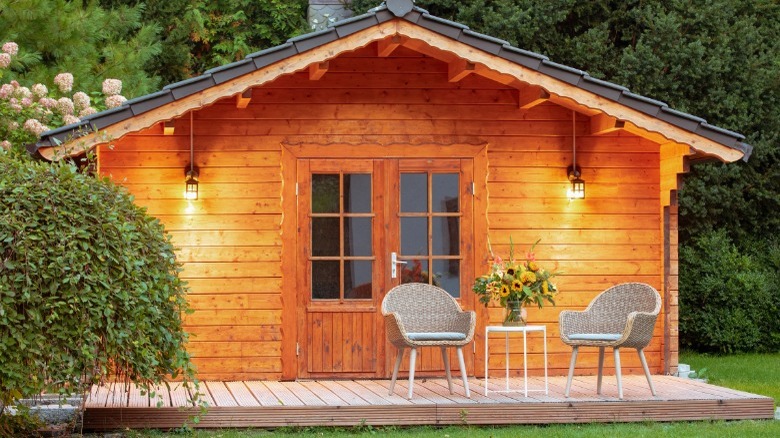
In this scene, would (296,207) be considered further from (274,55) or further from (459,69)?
(459,69)

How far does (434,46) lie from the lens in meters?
8.54

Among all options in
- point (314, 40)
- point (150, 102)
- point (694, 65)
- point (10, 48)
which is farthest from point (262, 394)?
point (694, 65)

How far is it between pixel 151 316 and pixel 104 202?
0.72 m

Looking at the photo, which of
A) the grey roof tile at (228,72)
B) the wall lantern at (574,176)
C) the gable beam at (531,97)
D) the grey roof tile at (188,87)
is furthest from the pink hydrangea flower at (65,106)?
Answer: the wall lantern at (574,176)

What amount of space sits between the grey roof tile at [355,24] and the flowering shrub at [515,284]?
1996mm

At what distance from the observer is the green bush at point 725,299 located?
1343 cm

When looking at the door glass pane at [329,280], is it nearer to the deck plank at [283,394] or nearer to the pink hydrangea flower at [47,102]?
the deck plank at [283,394]

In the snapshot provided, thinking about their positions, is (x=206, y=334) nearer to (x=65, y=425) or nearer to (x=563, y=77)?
(x=65, y=425)

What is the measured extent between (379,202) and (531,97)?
1534 millimetres

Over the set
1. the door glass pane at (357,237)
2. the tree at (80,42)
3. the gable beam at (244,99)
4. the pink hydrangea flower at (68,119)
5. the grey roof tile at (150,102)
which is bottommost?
the door glass pane at (357,237)

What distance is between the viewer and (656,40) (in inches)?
531

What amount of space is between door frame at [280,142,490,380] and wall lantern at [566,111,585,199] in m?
0.74

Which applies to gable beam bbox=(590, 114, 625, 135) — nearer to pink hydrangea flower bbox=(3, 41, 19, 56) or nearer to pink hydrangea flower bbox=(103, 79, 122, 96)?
pink hydrangea flower bbox=(103, 79, 122, 96)

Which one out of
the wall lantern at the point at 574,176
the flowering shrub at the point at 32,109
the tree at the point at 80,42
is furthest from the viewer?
the tree at the point at 80,42
